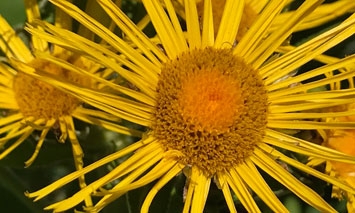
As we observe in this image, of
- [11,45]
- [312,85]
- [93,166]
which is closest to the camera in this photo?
[93,166]

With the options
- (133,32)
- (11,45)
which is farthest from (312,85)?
(11,45)

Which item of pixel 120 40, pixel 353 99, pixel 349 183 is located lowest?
pixel 349 183

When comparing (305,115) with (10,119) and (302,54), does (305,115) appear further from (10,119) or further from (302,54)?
(10,119)

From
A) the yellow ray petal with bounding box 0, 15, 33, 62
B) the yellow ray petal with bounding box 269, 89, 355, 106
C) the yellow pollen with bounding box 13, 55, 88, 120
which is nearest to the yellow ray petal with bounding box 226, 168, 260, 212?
the yellow ray petal with bounding box 269, 89, 355, 106

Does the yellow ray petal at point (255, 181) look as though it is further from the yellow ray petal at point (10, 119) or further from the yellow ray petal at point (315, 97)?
the yellow ray petal at point (10, 119)

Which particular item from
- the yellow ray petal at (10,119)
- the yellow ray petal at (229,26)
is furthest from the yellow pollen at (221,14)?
the yellow ray petal at (10,119)

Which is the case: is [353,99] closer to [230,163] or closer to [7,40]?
[230,163]

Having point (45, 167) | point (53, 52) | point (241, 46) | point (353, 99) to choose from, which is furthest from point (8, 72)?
point (353, 99)
